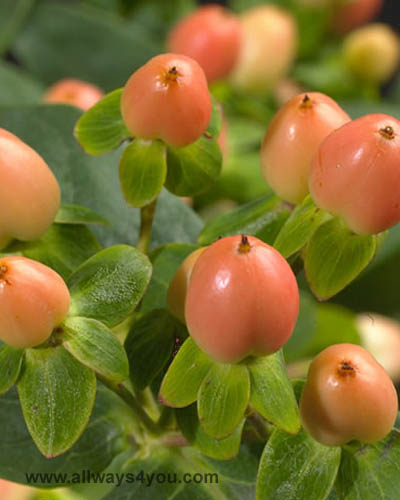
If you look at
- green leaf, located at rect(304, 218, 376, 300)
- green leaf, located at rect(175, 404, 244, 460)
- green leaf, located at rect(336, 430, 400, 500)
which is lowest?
green leaf, located at rect(175, 404, 244, 460)

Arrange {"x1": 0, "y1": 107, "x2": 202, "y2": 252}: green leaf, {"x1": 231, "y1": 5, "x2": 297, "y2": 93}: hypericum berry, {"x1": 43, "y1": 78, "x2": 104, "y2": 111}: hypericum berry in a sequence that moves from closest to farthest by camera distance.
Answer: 1. {"x1": 0, "y1": 107, "x2": 202, "y2": 252}: green leaf
2. {"x1": 43, "y1": 78, "x2": 104, "y2": 111}: hypericum berry
3. {"x1": 231, "y1": 5, "x2": 297, "y2": 93}: hypericum berry

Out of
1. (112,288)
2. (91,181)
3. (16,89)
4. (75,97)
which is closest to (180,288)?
(112,288)

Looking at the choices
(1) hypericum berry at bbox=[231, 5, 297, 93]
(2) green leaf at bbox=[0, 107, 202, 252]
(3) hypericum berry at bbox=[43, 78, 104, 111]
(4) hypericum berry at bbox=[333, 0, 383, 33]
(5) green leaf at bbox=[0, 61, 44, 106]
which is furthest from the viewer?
(4) hypericum berry at bbox=[333, 0, 383, 33]

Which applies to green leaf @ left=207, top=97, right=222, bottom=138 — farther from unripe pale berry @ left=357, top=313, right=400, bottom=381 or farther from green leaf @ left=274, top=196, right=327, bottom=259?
unripe pale berry @ left=357, top=313, right=400, bottom=381

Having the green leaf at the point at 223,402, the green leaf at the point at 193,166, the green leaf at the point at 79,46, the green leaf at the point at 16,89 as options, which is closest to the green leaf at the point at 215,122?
the green leaf at the point at 193,166

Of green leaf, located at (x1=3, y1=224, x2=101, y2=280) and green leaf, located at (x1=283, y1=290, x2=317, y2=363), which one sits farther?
green leaf, located at (x1=283, y1=290, x2=317, y2=363)

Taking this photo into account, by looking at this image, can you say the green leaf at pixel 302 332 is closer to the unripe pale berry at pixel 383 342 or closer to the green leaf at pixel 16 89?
the unripe pale berry at pixel 383 342

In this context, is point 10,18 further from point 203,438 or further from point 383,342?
point 203,438

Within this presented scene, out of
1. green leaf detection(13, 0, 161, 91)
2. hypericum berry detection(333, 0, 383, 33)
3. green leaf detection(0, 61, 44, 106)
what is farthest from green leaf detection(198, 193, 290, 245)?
hypericum berry detection(333, 0, 383, 33)
